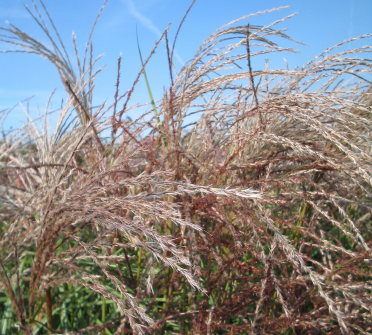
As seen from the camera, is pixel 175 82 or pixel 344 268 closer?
pixel 344 268

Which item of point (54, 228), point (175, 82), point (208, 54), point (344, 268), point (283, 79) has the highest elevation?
point (283, 79)

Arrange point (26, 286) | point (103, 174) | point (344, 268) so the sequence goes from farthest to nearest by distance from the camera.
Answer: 1. point (26, 286)
2. point (344, 268)
3. point (103, 174)

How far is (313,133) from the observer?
1420mm

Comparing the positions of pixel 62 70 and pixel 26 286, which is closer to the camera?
pixel 62 70

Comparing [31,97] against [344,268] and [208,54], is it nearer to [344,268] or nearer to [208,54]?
[208,54]

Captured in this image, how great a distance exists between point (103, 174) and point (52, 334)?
32.0 inches

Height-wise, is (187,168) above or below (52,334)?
above

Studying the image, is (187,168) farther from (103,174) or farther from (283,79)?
(283,79)

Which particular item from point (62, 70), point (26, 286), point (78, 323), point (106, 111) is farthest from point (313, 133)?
point (26, 286)

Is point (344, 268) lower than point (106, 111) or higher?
lower

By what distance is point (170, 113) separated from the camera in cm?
127

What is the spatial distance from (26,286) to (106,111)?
4.15 feet

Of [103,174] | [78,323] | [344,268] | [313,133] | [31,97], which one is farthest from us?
[31,97]

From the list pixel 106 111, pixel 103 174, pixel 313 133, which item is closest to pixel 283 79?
pixel 313 133
